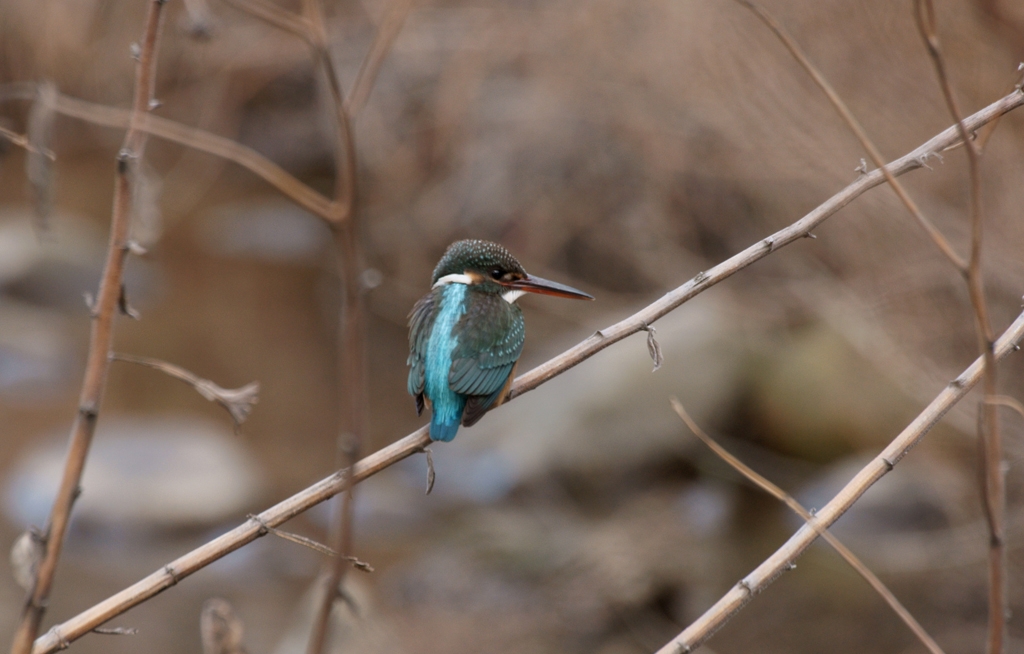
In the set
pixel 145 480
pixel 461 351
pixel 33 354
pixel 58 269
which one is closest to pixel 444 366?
pixel 461 351

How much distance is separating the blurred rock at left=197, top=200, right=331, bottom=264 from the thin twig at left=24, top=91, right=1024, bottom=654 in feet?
24.0

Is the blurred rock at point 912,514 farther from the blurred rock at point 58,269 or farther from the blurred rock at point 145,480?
the blurred rock at point 58,269

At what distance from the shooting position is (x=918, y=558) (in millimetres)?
4590

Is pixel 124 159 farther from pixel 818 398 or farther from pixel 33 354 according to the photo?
pixel 33 354

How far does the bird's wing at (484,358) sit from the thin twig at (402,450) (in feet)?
1.61

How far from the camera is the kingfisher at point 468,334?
2.04m

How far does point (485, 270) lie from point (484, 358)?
0.30 m

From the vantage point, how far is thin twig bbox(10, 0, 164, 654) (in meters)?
0.96

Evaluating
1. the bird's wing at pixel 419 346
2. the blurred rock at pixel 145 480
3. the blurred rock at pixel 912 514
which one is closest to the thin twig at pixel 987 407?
the bird's wing at pixel 419 346

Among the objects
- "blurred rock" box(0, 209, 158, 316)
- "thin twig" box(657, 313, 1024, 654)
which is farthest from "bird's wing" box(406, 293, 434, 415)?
"blurred rock" box(0, 209, 158, 316)

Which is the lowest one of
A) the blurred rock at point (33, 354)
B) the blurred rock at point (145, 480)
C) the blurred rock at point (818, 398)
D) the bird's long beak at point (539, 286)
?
the bird's long beak at point (539, 286)

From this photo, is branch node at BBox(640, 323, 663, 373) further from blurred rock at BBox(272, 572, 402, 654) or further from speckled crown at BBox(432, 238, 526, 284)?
blurred rock at BBox(272, 572, 402, 654)

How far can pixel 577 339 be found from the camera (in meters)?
6.41

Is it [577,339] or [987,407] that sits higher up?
[577,339]
